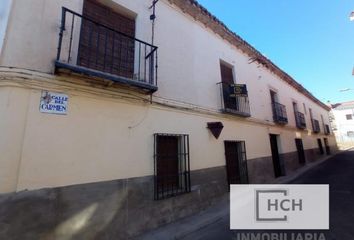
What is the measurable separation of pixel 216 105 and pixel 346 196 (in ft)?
13.8

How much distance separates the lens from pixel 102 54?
157 inches

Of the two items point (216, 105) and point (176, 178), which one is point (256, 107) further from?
point (176, 178)

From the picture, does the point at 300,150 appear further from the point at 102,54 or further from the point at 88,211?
the point at 88,211

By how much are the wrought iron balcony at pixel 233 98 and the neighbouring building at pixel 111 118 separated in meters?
0.04

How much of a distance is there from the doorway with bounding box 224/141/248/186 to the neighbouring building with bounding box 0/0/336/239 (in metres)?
0.04

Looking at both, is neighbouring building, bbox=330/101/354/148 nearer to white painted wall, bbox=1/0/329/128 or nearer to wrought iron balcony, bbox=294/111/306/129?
wrought iron balcony, bbox=294/111/306/129

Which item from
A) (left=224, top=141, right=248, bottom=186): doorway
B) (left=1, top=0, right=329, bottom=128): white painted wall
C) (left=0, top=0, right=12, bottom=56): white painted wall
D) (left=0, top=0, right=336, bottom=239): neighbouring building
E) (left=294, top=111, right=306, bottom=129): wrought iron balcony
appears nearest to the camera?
(left=0, top=0, right=336, bottom=239): neighbouring building

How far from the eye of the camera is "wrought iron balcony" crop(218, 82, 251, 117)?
652 centimetres

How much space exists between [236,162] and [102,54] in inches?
201

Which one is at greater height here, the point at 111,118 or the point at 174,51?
the point at 174,51

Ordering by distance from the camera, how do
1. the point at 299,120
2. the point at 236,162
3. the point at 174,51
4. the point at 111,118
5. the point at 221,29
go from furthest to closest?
1. the point at 299,120
2. the point at 221,29
3. the point at 236,162
4. the point at 174,51
5. the point at 111,118

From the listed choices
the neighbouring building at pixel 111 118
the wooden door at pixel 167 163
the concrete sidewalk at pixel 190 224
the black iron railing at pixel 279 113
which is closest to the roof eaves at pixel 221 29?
the neighbouring building at pixel 111 118

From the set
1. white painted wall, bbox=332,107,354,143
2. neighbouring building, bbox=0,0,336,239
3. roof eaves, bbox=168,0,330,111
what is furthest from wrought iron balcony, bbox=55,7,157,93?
white painted wall, bbox=332,107,354,143

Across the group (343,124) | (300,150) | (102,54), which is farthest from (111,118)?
(343,124)
